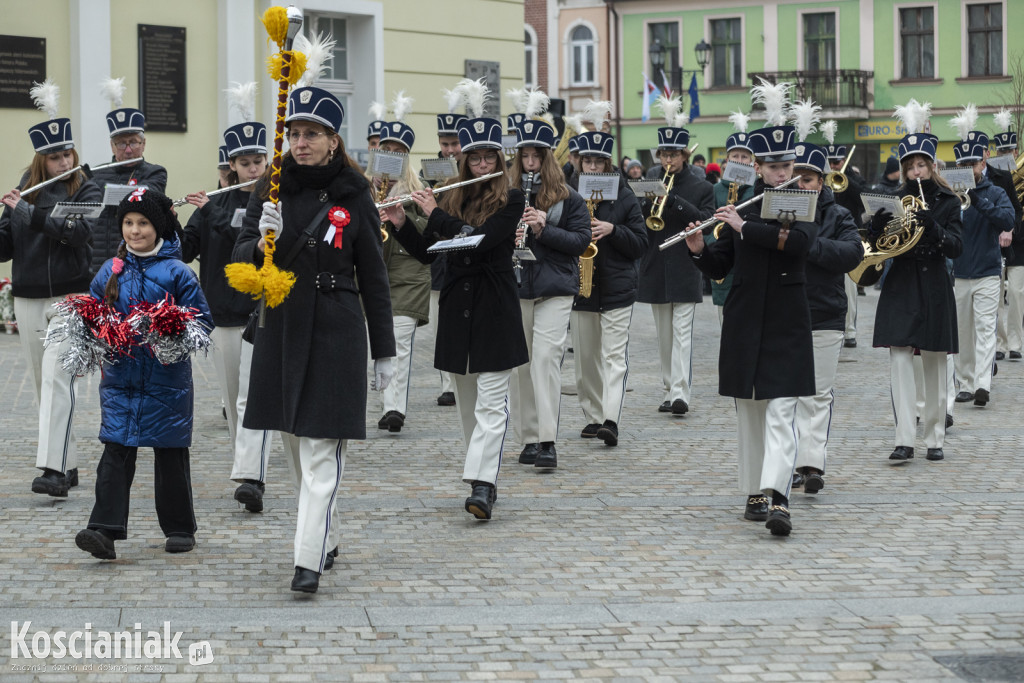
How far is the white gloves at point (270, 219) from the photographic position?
20.8 ft

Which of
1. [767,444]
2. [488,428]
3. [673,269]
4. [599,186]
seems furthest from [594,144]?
[767,444]

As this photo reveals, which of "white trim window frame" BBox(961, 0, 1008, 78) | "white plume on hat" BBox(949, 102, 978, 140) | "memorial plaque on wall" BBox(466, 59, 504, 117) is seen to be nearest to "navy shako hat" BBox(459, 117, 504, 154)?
"white plume on hat" BBox(949, 102, 978, 140)

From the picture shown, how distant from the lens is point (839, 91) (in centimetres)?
4572

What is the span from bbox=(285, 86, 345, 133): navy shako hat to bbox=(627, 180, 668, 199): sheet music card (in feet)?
19.6

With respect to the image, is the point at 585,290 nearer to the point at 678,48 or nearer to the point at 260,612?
the point at 260,612

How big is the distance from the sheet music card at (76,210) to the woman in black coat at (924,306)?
4.97 metres

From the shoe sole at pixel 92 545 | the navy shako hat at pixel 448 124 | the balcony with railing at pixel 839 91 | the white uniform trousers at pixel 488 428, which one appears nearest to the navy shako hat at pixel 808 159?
the white uniform trousers at pixel 488 428

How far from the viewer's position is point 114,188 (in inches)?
346

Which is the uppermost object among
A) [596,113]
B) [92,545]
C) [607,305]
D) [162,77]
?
[162,77]

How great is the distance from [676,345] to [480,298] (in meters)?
4.37

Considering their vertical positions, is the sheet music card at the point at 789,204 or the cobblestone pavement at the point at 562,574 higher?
the sheet music card at the point at 789,204

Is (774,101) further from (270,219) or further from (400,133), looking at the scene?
(270,219)

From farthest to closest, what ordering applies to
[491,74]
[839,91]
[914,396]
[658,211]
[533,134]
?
[839,91], [491,74], [658,211], [914,396], [533,134]

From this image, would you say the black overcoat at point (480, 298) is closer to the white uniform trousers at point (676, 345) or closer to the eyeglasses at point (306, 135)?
the eyeglasses at point (306, 135)
